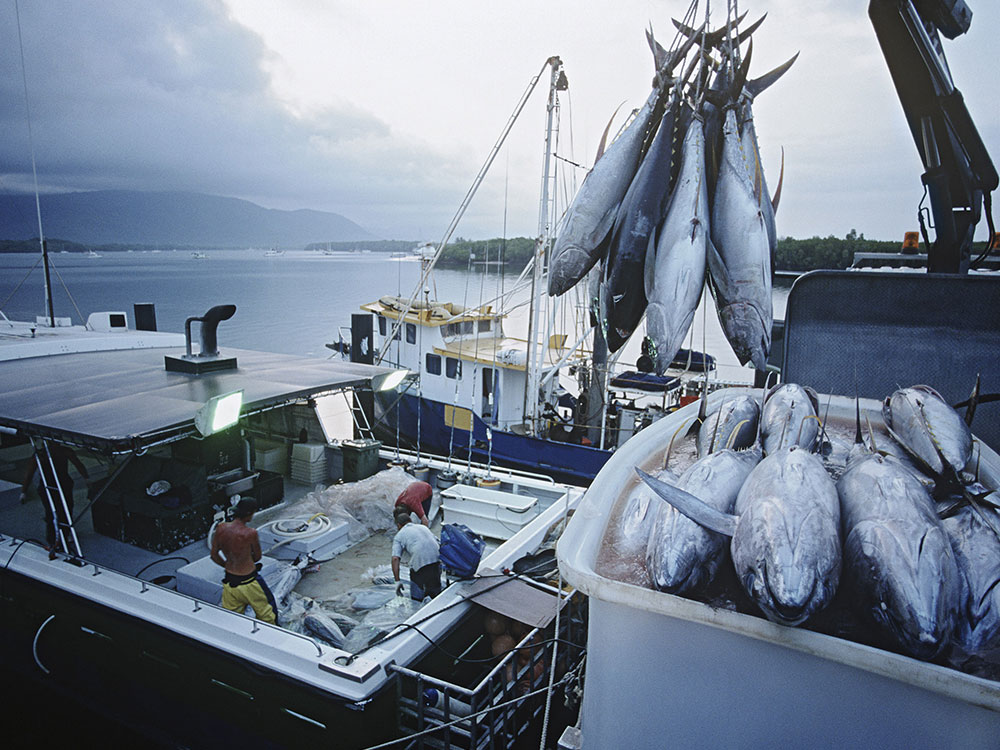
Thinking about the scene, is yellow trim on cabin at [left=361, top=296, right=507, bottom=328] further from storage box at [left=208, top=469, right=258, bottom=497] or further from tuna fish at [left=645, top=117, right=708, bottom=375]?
tuna fish at [left=645, top=117, right=708, bottom=375]

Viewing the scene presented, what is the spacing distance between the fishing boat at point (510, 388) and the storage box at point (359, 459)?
3.47 metres

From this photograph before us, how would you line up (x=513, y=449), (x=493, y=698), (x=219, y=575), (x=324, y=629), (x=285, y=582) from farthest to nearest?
(x=513, y=449)
(x=285, y=582)
(x=219, y=575)
(x=324, y=629)
(x=493, y=698)

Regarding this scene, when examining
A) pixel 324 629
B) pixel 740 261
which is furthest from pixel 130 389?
pixel 740 261

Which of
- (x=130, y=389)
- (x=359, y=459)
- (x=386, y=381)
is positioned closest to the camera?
(x=130, y=389)

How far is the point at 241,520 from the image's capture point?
5250mm

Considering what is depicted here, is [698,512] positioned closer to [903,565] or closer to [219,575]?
[903,565]

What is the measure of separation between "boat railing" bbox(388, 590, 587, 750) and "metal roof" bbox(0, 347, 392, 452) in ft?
10.7

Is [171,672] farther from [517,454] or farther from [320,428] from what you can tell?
[517,454]

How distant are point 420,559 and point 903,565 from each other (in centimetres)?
449

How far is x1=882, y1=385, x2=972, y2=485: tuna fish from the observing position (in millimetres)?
2518

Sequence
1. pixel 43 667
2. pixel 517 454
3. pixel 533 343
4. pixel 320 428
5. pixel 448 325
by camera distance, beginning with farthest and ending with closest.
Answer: pixel 448 325 < pixel 517 454 < pixel 533 343 < pixel 320 428 < pixel 43 667

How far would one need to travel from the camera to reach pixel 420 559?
18.2 ft

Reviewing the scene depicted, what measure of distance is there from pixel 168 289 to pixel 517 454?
85506 millimetres

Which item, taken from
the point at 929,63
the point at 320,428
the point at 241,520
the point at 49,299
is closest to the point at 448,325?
the point at 320,428
